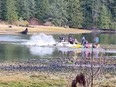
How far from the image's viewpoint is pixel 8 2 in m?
107

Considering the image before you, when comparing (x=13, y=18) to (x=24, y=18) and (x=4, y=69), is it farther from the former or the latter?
(x=4, y=69)

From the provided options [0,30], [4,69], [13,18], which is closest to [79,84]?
[4,69]

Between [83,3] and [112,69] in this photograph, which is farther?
[83,3]

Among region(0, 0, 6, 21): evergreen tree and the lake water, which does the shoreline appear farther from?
the lake water

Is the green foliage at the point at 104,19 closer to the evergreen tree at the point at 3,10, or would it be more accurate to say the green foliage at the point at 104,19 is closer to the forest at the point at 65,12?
the forest at the point at 65,12

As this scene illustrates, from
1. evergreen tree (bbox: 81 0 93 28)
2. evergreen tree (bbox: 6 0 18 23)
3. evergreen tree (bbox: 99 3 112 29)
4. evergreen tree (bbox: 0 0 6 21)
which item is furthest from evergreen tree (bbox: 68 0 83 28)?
evergreen tree (bbox: 0 0 6 21)

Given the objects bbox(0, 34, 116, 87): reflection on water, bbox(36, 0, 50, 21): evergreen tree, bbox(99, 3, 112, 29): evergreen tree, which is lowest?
bbox(99, 3, 112, 29): evergreen tree

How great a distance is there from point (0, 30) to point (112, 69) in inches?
2439

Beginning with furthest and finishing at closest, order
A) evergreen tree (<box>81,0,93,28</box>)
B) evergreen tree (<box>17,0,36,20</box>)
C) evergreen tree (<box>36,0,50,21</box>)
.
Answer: evergreen tree (<box>81,0,93,28</box>) < evergreen tree (<box>36,0,50,21</box>) < evergreen tree (<box>17,0,36,20</box>)

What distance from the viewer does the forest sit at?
107562 mm

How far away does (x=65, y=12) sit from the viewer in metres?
116

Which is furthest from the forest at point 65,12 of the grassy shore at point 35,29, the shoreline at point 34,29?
the shoreline at point 34,29

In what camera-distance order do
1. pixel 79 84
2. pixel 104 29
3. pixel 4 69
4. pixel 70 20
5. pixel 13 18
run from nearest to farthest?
pixel 79 84, pixel 4 69, pixel 13 18, pixel 70 20, pixel 104 29

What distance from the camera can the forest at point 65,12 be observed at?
108m
